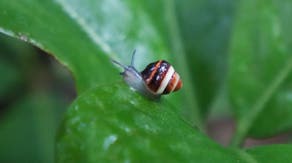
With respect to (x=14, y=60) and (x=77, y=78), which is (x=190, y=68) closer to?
(x=77, y=78)

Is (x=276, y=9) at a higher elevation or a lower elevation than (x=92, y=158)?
higher

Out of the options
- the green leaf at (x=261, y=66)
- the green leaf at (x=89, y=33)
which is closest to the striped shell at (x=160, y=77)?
the green leaf at (x=89, y=33)

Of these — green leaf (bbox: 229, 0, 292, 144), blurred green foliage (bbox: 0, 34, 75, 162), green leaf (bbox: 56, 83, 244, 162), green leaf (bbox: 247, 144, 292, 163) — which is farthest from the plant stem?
blurred green foliage (bbox: 0, 34, 75, 162)

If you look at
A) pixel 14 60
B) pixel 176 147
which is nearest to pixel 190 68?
pixel 176 147

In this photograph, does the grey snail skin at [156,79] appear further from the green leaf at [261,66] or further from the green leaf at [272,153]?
the green leaf at [261,66]

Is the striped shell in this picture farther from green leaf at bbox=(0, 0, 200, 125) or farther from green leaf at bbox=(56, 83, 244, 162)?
green leaf at bbox=(56, 83, 244, 162)

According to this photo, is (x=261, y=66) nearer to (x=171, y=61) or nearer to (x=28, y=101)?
(x=171, y=61)
